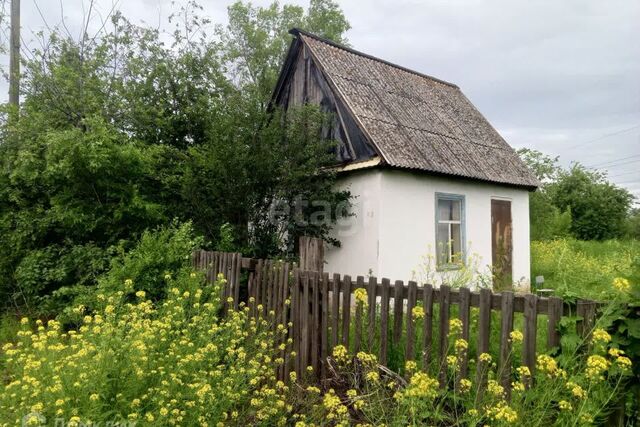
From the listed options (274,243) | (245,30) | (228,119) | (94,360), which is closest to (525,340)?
(94,360)

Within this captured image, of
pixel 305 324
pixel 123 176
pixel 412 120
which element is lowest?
pixel 305 324

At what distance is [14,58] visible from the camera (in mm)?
8016

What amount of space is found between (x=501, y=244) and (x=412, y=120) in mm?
3669

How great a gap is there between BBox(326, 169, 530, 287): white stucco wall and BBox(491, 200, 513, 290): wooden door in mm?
1042

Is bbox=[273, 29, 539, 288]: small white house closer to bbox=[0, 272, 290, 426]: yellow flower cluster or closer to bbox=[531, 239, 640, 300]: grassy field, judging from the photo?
bbox=[531, 239, 640, 300]: grassy field

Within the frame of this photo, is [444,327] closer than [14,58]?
Yes

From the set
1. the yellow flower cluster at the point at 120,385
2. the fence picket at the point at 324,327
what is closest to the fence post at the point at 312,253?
the fence picket at the point at 324,327

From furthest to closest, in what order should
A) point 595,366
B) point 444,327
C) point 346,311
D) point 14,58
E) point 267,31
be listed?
point 267,31 < point 14,58 < point 346,311 < point 444,327 < point 595,366

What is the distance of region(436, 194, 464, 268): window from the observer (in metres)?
7.91

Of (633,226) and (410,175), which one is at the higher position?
(633,226)

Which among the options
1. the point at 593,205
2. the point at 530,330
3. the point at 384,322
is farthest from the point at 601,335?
the point at 593,205

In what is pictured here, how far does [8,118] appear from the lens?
7.33 meters

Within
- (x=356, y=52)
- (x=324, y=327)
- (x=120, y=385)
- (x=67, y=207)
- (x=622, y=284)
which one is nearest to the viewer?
(x=622, y=284)

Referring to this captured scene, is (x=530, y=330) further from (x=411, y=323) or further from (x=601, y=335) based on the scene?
(x=411, y=323)
